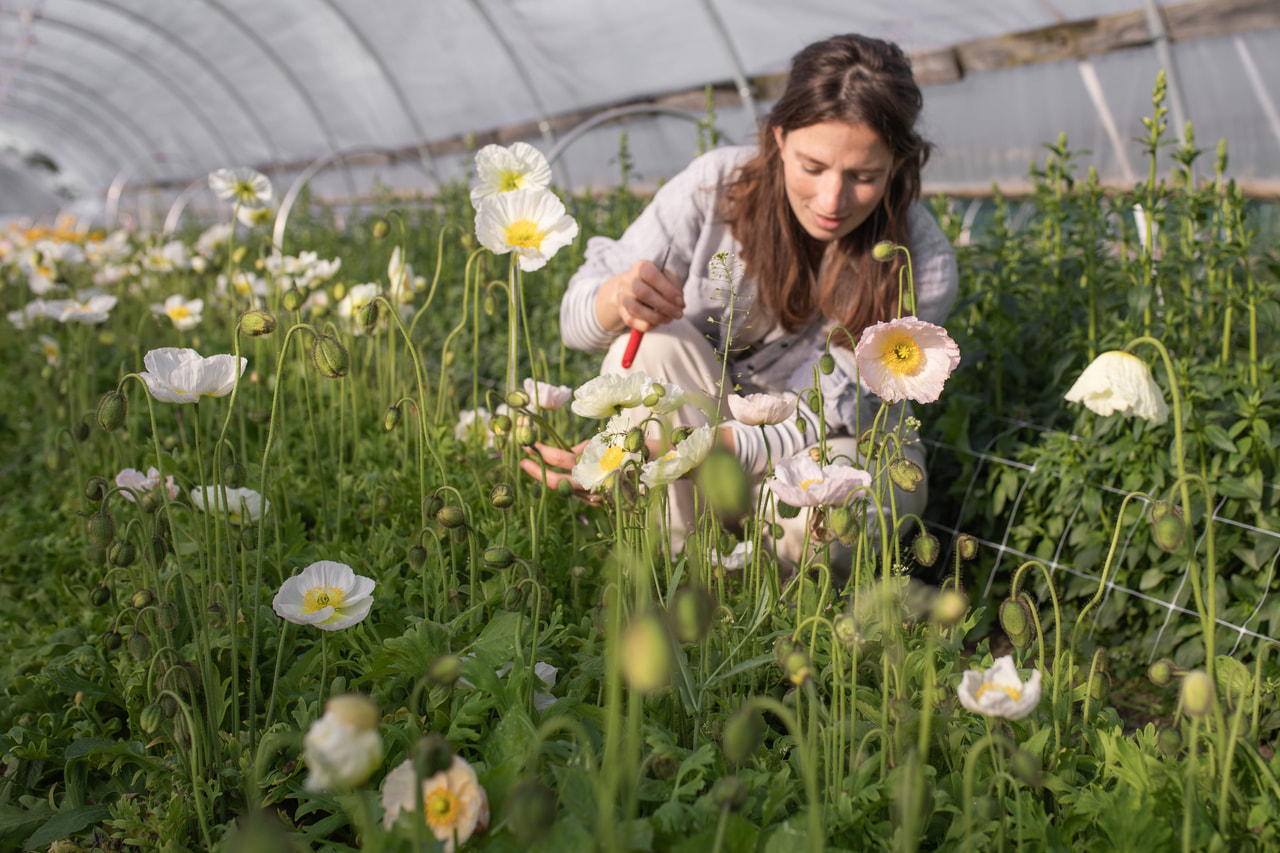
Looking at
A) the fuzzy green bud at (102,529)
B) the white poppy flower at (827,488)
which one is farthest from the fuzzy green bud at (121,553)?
the white poppy flower at (827,488)

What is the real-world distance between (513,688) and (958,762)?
1.58ft

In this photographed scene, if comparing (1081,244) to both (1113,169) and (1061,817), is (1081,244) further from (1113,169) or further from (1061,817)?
(1113,169)

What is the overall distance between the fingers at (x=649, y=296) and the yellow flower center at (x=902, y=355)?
46cm

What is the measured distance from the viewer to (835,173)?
1.73m

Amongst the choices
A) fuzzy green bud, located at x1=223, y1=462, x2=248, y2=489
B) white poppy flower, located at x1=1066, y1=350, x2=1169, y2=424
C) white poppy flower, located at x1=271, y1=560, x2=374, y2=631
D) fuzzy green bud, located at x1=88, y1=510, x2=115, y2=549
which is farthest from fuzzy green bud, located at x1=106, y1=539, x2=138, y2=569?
white poppy flower, located at x1=1066, y1=350, x2=1169, y2=424

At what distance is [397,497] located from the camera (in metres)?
1.79

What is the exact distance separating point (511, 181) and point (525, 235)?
0.56 ft

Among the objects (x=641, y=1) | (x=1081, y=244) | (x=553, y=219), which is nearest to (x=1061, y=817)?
(x=553, y=219)

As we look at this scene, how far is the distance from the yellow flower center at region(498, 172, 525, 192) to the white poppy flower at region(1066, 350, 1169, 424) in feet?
2.85

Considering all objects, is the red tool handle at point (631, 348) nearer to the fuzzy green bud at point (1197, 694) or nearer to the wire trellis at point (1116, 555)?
the wire trellis at point (1116, 555)

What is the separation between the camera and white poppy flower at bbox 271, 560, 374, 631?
3.42 ft

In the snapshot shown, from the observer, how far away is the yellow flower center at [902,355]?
117 cm

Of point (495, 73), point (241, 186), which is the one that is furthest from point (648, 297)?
point (495, 73)

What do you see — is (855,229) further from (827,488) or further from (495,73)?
(495,73)
